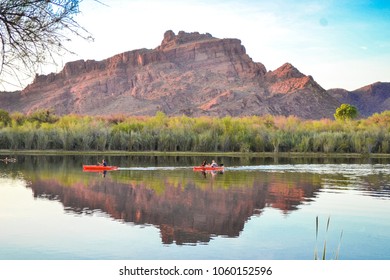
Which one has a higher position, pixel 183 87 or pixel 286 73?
pixel 286 73

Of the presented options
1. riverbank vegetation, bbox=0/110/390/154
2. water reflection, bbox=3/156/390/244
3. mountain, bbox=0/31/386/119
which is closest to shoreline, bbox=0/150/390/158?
riverbank vegetation, bbox=0/110/390/154

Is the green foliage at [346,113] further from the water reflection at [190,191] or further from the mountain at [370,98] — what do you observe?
the water reflection at [190,191]

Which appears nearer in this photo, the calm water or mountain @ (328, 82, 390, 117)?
the calm water

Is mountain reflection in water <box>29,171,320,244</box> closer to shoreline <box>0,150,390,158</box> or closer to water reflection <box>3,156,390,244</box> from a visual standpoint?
water reflection <box>3,156,390,244</box>

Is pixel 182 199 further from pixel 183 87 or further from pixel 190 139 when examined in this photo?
pixel 183 87

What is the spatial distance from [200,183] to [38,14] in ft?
73.3

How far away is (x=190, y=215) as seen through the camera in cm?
1883

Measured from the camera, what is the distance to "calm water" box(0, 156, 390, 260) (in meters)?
13.7

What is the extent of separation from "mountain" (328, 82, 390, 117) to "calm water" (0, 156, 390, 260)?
104 meters

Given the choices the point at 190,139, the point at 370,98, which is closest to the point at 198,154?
the point at 190,139

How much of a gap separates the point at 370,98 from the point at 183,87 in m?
48.5

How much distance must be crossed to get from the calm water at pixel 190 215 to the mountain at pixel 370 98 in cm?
10351
